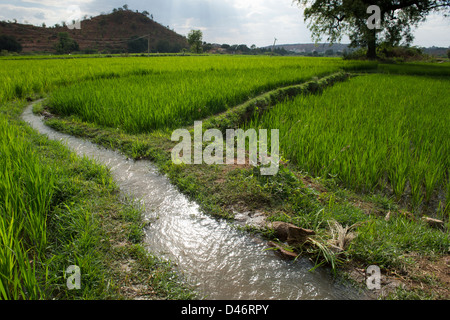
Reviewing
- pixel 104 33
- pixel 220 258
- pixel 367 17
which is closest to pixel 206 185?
pixel 220 258

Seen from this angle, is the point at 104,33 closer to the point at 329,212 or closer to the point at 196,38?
the point at 196,38

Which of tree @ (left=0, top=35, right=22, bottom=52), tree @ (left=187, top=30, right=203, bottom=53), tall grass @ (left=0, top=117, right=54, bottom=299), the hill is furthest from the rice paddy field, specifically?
tree @ (left=187, top=30, right=203, bottom=53)

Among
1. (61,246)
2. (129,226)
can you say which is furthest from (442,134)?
(61,246)

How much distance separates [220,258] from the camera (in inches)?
69.4

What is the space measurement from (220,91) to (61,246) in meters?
4.33

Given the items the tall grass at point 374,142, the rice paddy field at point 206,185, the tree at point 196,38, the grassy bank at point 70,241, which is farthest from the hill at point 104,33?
the grassy bank at point 70,241

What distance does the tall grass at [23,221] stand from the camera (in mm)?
1272

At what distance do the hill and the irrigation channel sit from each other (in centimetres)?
5015

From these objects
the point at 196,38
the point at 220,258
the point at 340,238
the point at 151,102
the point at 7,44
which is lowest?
the point at 220,258

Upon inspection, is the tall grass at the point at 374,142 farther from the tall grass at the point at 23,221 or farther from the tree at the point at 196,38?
the tree at the point at 196,38

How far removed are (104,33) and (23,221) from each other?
8484 cm

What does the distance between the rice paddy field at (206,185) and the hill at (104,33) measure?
47.0 metres

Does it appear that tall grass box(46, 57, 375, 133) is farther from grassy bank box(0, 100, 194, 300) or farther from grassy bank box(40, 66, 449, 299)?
grassy bank box(0, 100, 194, 300)

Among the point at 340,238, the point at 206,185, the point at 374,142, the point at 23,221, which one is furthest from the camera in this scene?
the point at 374,142
